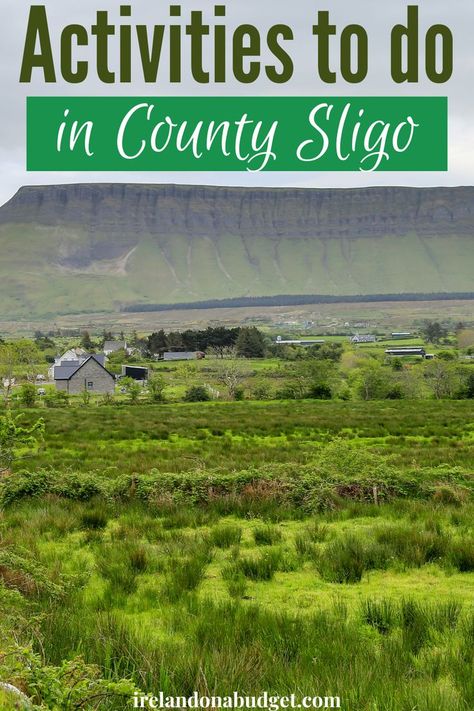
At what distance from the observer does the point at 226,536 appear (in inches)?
401

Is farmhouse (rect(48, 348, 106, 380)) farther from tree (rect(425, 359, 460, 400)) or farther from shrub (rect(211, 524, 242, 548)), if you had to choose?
shrub (rect(211, 524, 242, 548))

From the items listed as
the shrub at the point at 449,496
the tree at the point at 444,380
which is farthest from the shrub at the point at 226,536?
the tree at the point at 444,380

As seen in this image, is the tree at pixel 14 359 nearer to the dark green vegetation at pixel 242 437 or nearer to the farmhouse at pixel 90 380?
the farmhouse at pixel 90 380

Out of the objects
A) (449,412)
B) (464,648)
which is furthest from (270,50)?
(449,412)

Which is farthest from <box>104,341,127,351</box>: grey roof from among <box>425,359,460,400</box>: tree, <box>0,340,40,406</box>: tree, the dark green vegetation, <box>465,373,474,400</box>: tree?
the dark green vegetation

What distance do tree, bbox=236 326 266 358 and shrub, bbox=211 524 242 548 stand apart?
102558 millimetres

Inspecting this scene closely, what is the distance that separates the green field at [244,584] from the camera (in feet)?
16.9

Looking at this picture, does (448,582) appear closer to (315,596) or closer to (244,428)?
(315,596)

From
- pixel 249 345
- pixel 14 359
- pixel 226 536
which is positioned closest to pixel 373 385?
pixel 14 359

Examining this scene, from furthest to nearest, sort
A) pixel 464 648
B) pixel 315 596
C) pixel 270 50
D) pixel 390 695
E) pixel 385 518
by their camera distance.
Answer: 1. pixel 270 50
2. pixel 385 518
3. pixel 315 596
4. pixel 464 648
5. pixel 390 695

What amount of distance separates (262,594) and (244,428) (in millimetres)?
25725

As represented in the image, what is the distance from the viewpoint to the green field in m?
5.15

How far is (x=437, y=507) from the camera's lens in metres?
12.1

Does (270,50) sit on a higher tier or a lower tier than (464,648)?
higher
